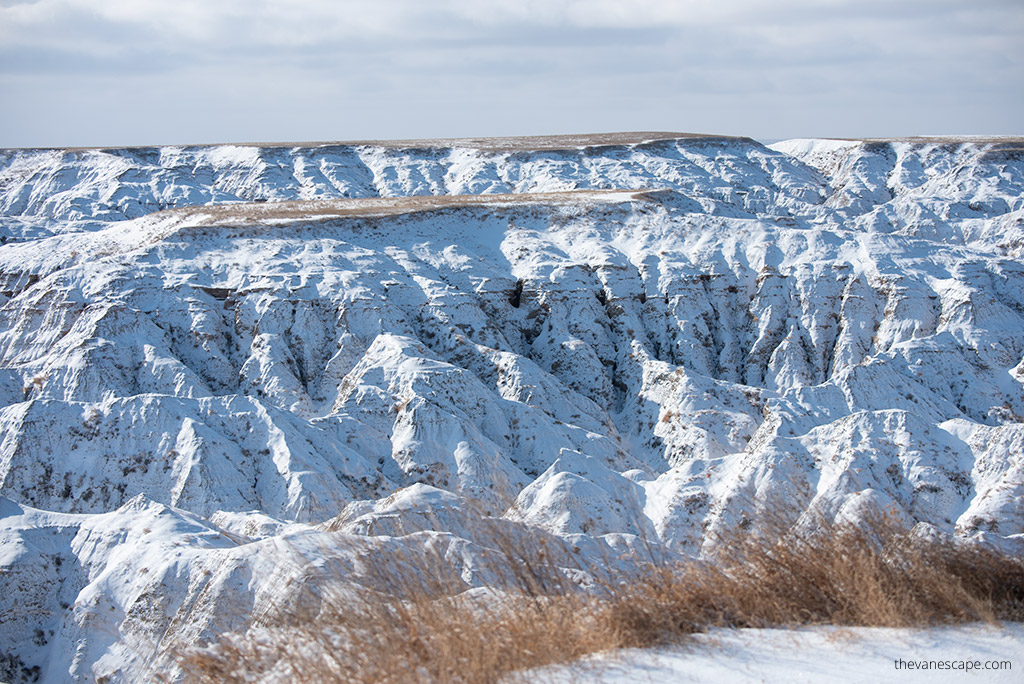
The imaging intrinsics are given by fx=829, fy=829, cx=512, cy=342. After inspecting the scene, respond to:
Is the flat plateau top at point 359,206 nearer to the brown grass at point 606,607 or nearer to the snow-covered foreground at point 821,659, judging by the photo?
the brown grass at point 606,607

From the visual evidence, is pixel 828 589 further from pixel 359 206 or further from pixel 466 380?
pixel 359 206

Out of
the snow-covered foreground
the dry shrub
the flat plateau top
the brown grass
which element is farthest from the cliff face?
the snow-covered foreground

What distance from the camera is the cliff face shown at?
18.8 meters

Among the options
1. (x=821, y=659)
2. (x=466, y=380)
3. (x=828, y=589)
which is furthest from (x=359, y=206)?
(x=821, y=659)

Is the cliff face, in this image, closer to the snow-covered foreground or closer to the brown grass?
the brown grass

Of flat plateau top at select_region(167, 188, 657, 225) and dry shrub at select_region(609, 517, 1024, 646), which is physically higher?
flat plateau top at select_region(167, 188, 657, 225)

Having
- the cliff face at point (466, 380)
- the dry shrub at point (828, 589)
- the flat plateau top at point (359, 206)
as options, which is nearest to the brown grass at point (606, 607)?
the dry shrub at point (828, 589)

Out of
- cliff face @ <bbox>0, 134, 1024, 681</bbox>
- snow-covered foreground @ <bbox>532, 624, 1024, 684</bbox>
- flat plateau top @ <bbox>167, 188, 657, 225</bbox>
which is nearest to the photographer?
snow-covered foreground @ <bbox>532, 624, 1024, 684</bbox>

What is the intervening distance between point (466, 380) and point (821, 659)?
82.5ft

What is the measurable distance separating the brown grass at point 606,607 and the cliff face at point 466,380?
1.54 m

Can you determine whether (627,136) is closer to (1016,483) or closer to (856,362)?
(856,362)

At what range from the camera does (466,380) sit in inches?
1218

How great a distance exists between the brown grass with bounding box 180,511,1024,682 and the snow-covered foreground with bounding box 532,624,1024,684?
151mm

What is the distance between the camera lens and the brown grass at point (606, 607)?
5.96 m
